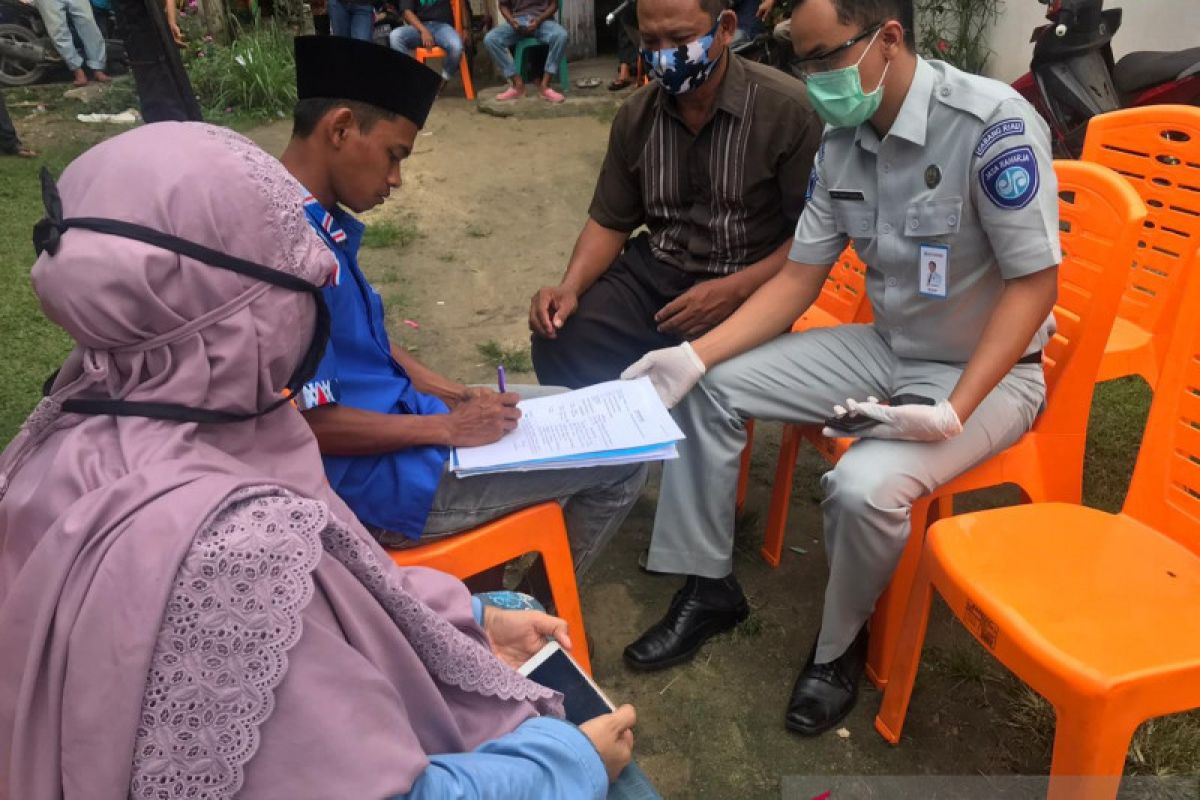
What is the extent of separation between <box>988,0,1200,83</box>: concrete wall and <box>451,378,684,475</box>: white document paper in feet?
13.2

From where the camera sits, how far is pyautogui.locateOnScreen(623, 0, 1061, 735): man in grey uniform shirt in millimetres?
2023

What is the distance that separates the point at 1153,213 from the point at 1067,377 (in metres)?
0.90

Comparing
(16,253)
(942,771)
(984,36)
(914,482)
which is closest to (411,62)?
(914,482)

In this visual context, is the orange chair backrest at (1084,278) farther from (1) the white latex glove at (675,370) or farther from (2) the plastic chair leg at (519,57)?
(2) the plastic chair leg at (519,57)

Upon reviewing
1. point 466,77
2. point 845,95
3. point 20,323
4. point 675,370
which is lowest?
point 20,323

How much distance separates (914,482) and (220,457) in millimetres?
1489

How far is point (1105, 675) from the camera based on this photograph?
1.52 meters

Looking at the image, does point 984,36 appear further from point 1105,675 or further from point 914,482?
point 1105,675

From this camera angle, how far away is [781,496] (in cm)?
268

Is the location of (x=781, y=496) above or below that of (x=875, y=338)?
below

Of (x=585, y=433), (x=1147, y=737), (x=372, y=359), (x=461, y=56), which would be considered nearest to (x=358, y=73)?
(x=372, y=359)

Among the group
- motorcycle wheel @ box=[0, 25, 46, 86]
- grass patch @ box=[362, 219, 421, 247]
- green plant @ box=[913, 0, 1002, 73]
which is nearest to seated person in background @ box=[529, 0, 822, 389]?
grass patch @ box=[362, 219, 421, 247]

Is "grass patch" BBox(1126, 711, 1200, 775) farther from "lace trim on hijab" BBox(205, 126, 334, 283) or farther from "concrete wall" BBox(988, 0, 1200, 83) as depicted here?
"concrete wall" BBox(988, 0, 1200, 83)

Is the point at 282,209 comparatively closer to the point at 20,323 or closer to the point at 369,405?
the point at 369,405
